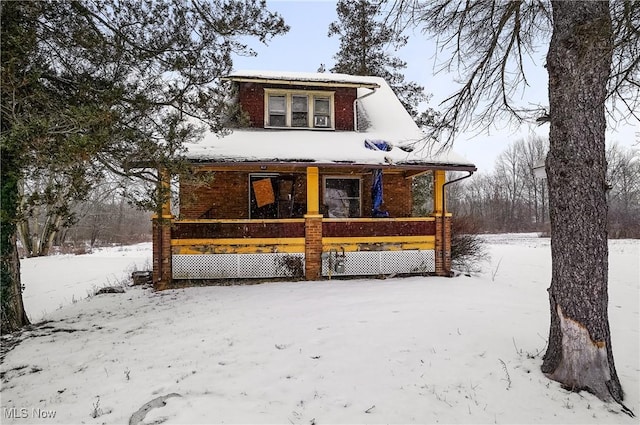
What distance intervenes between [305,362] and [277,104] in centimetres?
897

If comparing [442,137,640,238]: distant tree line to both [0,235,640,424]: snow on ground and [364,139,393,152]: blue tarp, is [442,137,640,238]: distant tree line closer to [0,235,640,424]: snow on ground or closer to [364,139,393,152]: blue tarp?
[364,139,393,152]: blue tarp

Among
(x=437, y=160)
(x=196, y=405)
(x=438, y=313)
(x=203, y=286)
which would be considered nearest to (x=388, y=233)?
(x=437, y=160)

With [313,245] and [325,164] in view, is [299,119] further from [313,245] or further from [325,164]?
[313,245]

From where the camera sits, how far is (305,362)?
4.54m

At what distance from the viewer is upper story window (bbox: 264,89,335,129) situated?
11617 millimetres

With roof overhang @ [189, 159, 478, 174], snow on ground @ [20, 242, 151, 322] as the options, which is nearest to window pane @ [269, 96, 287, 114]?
roof overhang @ [189, 159, 478, 174]

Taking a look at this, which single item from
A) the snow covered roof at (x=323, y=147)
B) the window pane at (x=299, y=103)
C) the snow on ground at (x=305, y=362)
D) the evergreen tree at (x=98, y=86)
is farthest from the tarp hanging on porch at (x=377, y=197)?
the evergreen tree at (x=98, y=86)

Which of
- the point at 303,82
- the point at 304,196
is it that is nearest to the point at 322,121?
the point at 303,82

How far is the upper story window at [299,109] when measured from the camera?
11.6 m

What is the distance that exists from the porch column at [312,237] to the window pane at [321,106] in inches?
125

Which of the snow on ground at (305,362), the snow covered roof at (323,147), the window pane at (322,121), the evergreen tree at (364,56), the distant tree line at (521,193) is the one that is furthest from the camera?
the distant tree line at (521,193)

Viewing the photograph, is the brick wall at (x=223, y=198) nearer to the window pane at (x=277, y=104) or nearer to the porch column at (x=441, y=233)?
the window pane at (x=277, y=104)

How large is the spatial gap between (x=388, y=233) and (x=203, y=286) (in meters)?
5.15

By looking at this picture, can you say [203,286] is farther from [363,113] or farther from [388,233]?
[363,113]
